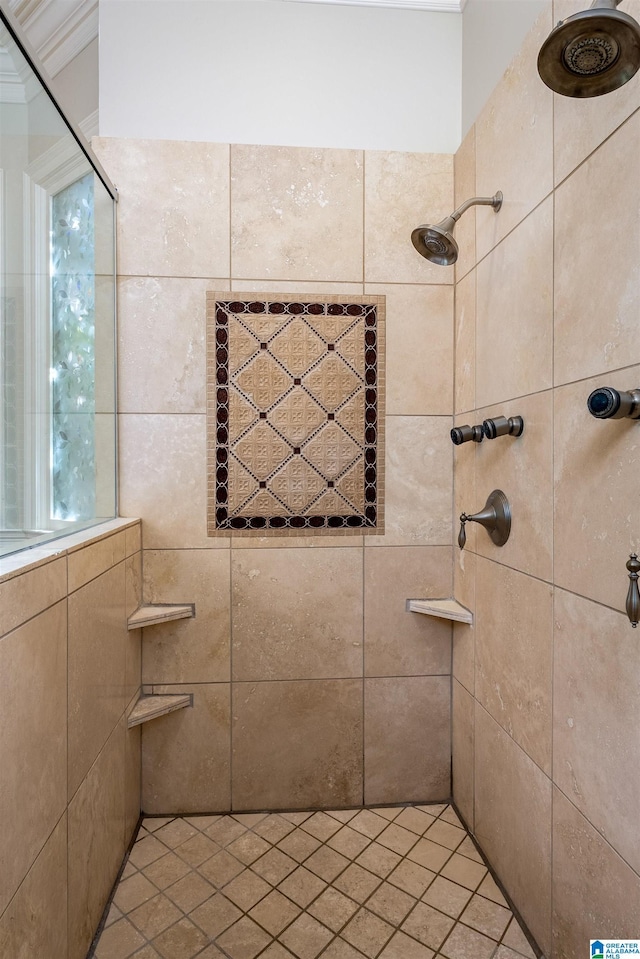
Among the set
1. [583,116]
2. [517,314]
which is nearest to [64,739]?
[517,314]

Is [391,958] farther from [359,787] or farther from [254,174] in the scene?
[254,174]

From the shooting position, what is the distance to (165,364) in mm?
1624

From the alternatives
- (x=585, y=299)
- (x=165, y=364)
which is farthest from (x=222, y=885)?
(x=585, y=299)

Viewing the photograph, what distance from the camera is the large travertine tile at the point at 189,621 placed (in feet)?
5.38

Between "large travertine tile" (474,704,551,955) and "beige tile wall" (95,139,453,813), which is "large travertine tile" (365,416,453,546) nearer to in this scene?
"beige tile wall" (95,139,453,813)

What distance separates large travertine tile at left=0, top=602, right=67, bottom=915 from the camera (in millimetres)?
807

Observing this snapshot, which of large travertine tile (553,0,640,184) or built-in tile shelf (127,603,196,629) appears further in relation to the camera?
built-in tile shelf (127,603,196,629)

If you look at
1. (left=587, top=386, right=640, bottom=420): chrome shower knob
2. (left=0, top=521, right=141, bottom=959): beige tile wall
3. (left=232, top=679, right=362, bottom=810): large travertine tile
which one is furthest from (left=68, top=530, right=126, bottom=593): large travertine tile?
(left=587, top=386, right=640, bottom=420): chrome shower knob

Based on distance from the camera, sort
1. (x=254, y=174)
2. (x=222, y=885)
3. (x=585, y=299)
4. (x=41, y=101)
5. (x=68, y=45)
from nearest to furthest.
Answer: (x=585, y=299)
(x=41, y=101)
(x=222, y=885)
(x=254, y=174)
(x=68, y=45)

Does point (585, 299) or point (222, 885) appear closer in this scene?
point (585, 299)

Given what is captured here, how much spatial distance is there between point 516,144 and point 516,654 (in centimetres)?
122

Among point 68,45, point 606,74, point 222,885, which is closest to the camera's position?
point 606,74

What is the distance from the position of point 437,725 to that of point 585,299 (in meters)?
1.35

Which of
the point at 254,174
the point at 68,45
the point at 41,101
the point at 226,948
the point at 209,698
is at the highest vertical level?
the point at 68,45
